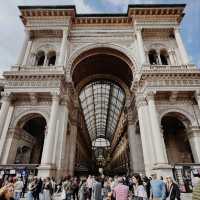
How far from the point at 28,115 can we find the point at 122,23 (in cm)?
1566

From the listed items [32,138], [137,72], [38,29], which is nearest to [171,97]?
[137,72]

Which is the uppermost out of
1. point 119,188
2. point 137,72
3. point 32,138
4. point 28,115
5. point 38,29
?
point 38,29

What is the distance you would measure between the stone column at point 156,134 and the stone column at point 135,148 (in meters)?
5.68

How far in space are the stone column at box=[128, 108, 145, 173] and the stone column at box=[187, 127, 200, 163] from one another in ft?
19.4

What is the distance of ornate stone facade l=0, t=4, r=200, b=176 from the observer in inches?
575

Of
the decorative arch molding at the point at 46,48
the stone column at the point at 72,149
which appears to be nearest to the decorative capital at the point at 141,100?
the stone column at the point at 72,149

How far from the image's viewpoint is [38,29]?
19797 mm

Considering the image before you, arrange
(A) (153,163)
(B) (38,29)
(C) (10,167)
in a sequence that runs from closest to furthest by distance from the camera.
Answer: (C) (10,167) < (A) (153,163) < (B) (38,29)

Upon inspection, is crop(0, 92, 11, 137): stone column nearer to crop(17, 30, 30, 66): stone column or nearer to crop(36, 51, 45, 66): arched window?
crop(17, 30, 30, 66): stone column

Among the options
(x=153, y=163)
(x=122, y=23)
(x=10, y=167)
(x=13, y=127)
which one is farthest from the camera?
(x=122, y=23)

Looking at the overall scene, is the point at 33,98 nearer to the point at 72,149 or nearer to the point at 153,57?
the point at 72,149

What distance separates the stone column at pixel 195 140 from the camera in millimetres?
14005

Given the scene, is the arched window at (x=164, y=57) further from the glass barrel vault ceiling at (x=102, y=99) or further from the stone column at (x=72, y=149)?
the stone column at (x=72, y=149)

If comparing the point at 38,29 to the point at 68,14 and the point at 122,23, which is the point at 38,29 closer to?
the point at 68,14
